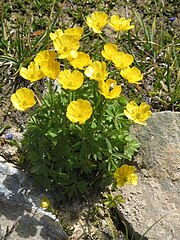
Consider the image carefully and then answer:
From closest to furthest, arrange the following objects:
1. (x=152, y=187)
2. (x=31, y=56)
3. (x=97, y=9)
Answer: (x=152, y=187) < (x=31, y=56) < (x=97, y=9)

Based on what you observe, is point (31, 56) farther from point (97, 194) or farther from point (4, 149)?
point (97, 194)

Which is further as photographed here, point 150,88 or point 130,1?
point 130,1

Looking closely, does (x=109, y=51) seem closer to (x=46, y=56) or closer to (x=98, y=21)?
(x=98, y=21)

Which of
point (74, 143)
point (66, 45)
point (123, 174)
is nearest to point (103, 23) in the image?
point (66, 45)

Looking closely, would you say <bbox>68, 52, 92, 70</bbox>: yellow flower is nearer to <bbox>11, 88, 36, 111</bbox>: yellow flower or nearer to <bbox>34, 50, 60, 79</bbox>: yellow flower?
<bbox>34, 50, 60, 79</bbox>: yellow flower

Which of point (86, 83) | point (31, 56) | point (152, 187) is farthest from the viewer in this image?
point (31, 56)

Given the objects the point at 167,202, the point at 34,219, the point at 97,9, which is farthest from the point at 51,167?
the point at 97,9
